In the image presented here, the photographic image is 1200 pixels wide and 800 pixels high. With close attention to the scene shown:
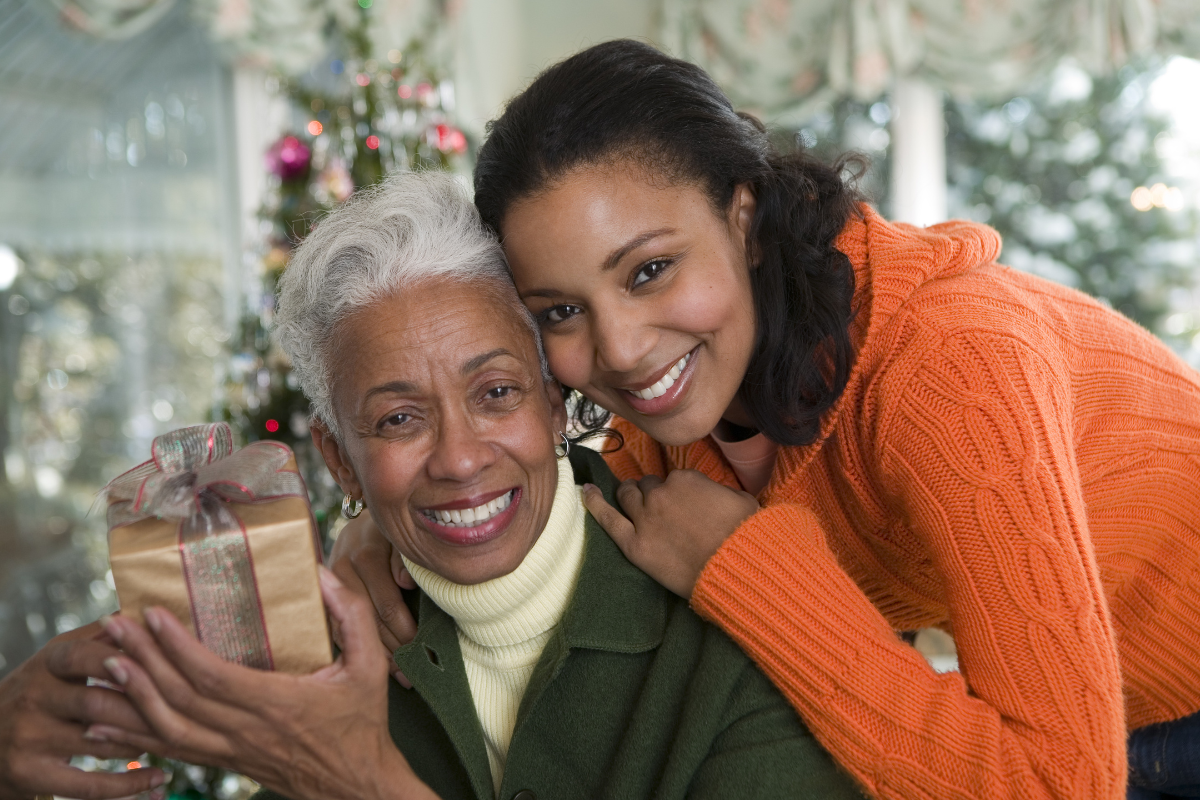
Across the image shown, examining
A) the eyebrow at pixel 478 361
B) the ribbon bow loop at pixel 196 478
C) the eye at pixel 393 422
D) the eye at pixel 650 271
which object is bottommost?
the eye at pixel 393 422

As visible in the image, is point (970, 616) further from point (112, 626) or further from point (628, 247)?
point (112, 626)

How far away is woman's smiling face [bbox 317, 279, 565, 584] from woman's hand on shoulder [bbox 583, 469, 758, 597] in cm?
13

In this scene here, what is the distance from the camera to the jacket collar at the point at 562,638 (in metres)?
1.34

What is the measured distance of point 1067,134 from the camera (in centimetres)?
429

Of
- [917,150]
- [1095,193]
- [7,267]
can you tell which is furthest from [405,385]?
[1095,193]

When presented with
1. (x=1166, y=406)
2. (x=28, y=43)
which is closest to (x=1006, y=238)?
(x=1166, y=406)

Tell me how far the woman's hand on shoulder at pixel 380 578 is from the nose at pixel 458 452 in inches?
11.8

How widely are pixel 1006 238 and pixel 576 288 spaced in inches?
143

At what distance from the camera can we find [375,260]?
4.49 ft

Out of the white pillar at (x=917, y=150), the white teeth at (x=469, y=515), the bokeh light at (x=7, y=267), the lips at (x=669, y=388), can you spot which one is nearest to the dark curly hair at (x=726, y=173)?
the lips at (x=669, y=388)

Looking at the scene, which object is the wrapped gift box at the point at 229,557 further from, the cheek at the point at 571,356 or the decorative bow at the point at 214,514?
the cheek at the point at 571,356

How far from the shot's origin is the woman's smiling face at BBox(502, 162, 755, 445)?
134 cm

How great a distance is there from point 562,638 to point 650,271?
20.8 inches

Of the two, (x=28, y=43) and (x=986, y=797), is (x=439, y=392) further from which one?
(x=28, y=43)
